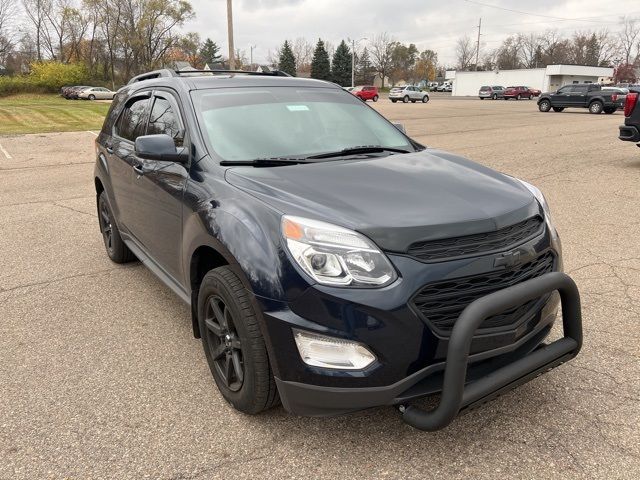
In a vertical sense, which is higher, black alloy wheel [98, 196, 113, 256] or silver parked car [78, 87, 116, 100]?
silver parked car [78, 87, 116, 100]

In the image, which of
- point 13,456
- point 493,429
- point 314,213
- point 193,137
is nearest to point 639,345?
point 493,429

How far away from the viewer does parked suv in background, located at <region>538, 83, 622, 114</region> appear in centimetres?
3055

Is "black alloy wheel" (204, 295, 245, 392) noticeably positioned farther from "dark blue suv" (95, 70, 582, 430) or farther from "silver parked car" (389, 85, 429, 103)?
"silver parked car" (389, 85, 429, 103)

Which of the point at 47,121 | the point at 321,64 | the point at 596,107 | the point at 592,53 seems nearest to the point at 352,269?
the point at 47,121

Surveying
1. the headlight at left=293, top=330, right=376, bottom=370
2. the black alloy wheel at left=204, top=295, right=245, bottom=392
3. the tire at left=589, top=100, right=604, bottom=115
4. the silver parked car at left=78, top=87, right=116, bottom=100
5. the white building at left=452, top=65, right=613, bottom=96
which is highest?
the white building at left=452, top=65, right=613, bottom=96

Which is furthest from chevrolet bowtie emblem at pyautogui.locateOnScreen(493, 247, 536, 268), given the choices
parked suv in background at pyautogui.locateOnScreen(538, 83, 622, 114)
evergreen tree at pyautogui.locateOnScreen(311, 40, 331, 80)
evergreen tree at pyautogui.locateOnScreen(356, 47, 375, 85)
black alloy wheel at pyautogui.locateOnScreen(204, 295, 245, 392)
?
evergreen tree at pyautogui.locateOnScreen(356, 47, 375, 85)

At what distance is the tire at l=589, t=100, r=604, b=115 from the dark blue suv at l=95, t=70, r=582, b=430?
3237 cm

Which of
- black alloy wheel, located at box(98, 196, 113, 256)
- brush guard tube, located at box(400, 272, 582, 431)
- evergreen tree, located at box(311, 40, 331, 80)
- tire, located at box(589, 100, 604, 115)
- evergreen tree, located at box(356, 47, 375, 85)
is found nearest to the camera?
brush guard tube, located at box(400, 272, 582, 431)

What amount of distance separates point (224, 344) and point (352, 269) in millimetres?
1002

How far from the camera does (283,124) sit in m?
3.48

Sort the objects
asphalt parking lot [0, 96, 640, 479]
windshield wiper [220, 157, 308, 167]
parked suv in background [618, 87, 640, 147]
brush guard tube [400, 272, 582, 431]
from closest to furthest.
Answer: brush guard tube [400, 272, 582, 431], asphalt parking lot [0, 96, 640, 479], windshield wiper [220, 157, 308, 167], parked suv in background [618, 87, 640, 147]

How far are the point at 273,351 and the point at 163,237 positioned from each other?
1.60m

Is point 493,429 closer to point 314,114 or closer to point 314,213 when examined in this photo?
point 314,213

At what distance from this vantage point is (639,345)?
345cm
